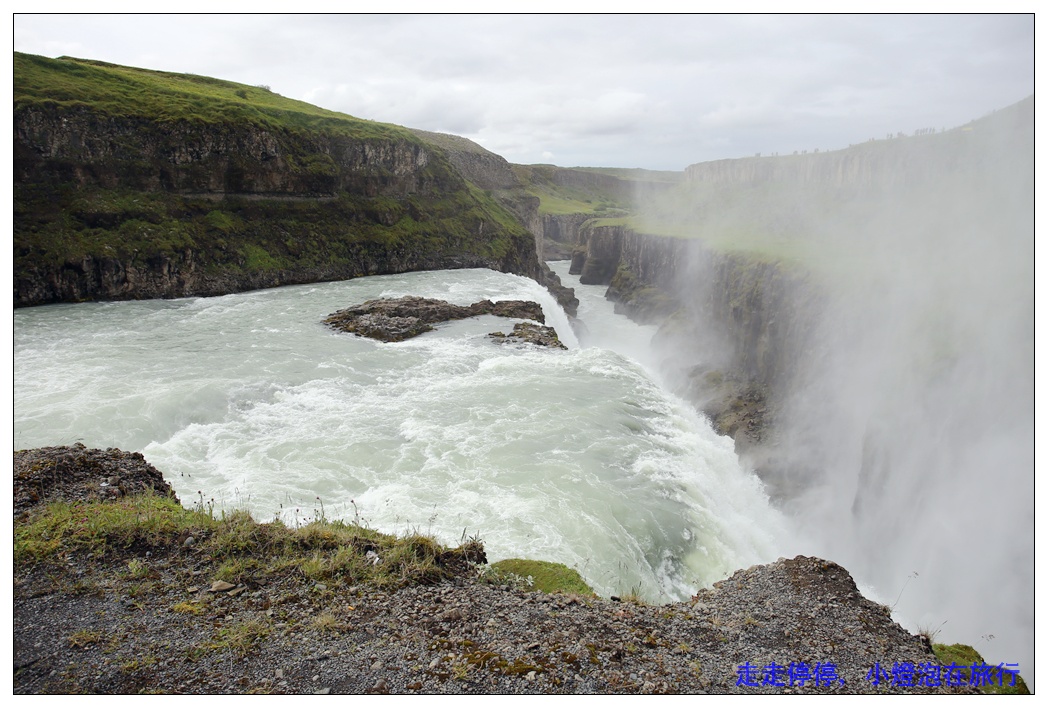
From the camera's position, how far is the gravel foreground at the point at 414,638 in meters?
5.83

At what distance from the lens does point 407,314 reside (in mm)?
29953

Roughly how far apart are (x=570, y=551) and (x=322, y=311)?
26130 mm

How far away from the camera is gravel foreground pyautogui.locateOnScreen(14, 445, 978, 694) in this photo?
5.83m

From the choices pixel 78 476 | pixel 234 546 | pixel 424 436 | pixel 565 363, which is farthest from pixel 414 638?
pixel 565 363

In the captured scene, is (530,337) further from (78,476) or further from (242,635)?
(242,635)

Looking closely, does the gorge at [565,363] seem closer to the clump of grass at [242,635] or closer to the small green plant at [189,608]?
the clump of grass at [242,635]

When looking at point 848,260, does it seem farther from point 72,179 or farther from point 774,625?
point 72,179

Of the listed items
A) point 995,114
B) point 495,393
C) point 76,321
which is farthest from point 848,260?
point 76,321

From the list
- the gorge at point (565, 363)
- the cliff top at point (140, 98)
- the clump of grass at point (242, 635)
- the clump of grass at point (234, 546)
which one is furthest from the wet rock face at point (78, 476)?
the cliff top at point (140, 98)

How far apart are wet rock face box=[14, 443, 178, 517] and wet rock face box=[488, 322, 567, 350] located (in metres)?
17.7

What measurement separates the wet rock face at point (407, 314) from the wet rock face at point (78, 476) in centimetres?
1685

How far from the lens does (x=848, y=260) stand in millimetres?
32344

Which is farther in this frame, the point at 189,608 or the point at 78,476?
the point at 78,476

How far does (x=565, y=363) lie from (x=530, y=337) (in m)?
4.23
